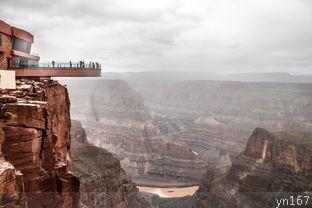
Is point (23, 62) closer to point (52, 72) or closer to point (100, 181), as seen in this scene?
point (52, 72)

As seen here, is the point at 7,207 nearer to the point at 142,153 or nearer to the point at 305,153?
the point at 305,153

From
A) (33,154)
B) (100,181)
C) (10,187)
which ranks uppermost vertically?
(33,154)

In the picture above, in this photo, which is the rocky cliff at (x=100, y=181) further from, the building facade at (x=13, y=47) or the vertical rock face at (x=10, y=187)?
the vertical rock face at (x=10, y=187)

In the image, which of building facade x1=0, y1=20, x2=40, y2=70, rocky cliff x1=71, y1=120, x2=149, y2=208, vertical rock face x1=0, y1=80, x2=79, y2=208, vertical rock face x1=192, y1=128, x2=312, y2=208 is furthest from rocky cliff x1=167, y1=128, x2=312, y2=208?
vertical rock face x1=0, y1=80, x2=79, y2=208

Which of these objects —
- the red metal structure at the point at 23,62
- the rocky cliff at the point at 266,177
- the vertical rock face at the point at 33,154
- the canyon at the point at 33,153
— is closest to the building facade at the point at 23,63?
the red metal structure at the point at 23,62

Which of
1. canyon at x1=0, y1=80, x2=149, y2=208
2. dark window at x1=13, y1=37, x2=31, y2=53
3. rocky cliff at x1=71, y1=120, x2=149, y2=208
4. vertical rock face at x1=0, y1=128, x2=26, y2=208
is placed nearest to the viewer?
vertical rock face at x1=0, y1=128, x2=26, y2=208

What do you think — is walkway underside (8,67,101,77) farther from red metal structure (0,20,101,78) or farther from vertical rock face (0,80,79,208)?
vertical rock face (0,80,79,208)

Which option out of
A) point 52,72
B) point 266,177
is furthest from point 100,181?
point 266,177
